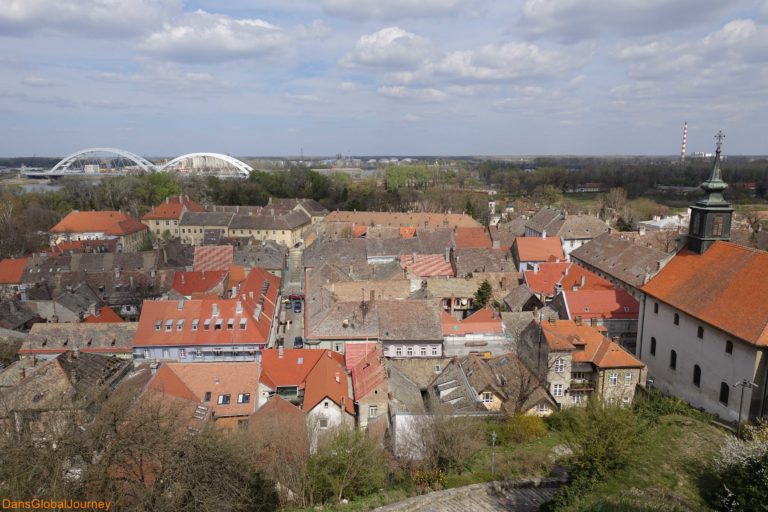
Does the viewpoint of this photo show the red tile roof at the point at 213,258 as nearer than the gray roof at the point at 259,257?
Yes

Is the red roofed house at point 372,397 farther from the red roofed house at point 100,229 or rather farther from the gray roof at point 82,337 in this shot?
the red roofed house at point 100,229

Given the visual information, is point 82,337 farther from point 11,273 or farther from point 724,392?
point 724,392

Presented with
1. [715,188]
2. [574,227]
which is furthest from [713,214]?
[574,227]

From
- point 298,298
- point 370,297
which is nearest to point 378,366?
point 370,297

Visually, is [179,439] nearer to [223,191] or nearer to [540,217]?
[540,217]

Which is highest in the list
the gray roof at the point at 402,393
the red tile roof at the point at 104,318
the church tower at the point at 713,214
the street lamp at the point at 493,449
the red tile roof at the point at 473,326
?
the church tower at the point at 713,214

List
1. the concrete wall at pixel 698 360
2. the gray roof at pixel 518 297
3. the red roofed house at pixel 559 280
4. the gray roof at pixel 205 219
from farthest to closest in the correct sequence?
the gray roof at pixel 205 219, the red roofed house at pixel 559 280, the gray roof at pixel 518 297, the concrete wall at pixel 698 360

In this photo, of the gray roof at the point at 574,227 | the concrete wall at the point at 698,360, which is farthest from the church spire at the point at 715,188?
the gray roof at the point at 574,227
